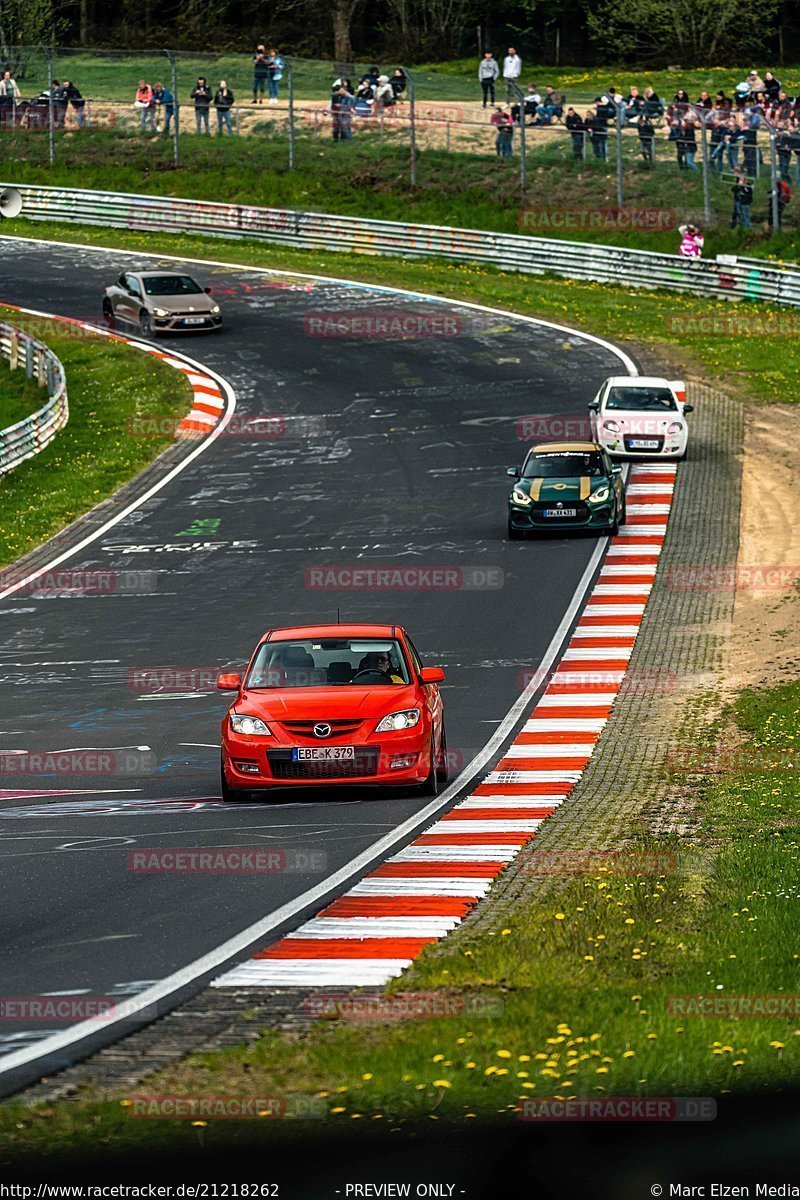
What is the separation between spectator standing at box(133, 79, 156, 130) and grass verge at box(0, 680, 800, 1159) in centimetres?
5470

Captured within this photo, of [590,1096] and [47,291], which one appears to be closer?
[590,1096]

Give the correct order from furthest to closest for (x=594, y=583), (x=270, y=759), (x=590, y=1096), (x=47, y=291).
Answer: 1. (x=47, y=291)
2. (x=594, y=583)
3. (x=270, y=759)
4. (x=590, y=1096)

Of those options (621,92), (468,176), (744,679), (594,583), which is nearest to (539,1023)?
(744,679)

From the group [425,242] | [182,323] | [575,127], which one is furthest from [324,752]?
[425,242]

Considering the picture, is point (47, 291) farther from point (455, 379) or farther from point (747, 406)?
point (747, 406)

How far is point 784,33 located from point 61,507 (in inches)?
Answer: 2289

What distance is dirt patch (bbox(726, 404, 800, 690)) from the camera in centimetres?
2225

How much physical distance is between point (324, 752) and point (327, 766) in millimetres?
127

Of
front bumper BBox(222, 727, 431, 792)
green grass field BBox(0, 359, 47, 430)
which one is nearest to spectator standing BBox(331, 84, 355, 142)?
green grass field BBox(0, 359, 47, 430)

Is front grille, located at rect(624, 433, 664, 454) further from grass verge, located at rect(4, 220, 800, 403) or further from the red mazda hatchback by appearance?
the red mazda hatchback

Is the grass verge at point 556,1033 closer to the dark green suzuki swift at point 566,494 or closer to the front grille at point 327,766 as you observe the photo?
the front grille at point 327,766

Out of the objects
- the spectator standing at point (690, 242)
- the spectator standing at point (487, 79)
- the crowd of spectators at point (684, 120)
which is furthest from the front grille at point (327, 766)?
the spectator standing at point (487, 79)

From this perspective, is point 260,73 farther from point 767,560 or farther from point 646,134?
point 767,560

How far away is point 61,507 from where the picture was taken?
33531mm
